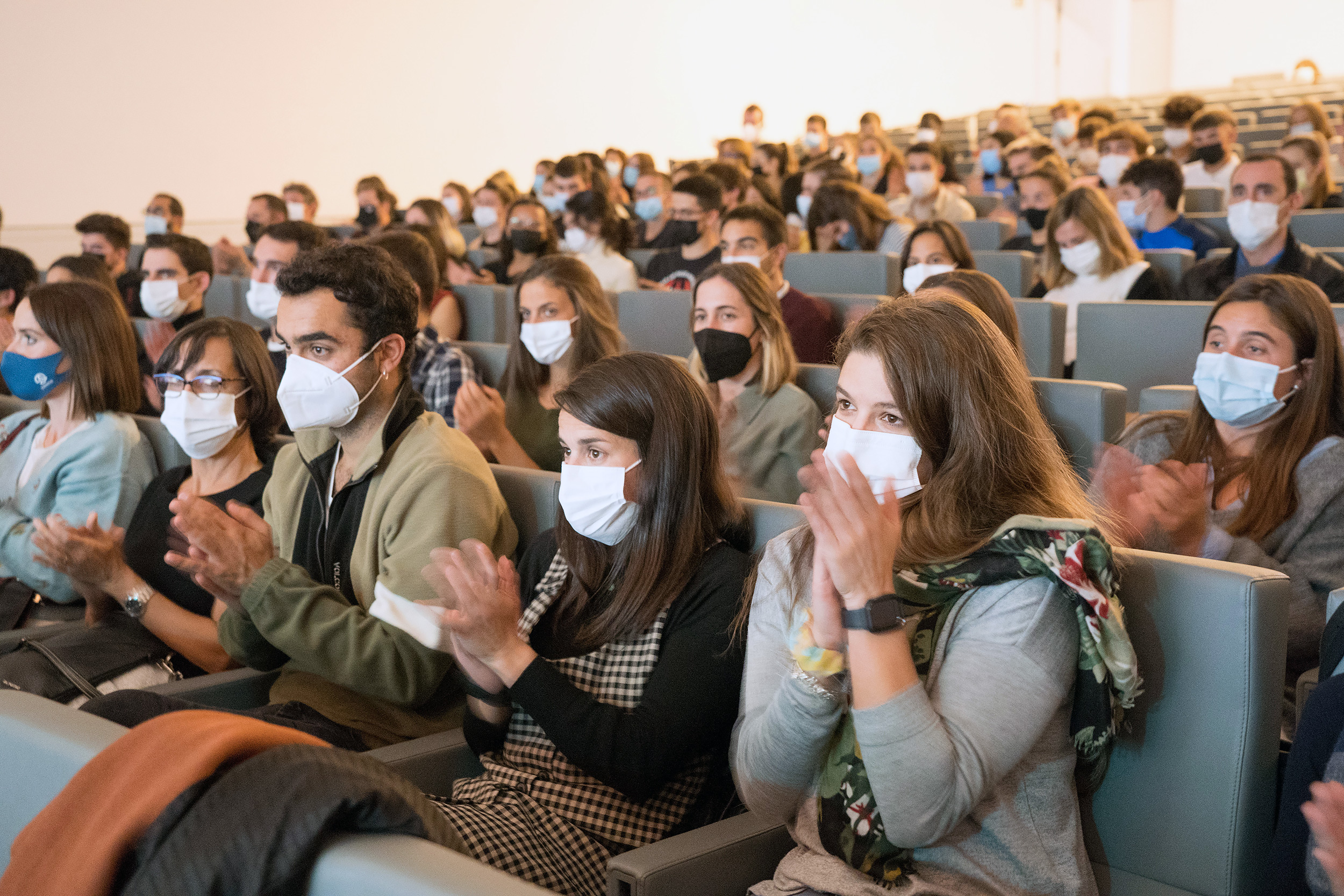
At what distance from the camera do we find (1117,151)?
23.2 ft

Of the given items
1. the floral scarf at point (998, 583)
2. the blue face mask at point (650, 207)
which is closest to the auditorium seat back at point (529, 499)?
the floral scarf at point (998, 583)

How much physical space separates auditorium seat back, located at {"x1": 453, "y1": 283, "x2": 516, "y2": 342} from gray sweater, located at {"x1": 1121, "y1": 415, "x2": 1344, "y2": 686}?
2.92 m

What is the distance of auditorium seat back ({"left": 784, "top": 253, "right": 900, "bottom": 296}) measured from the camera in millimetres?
4543

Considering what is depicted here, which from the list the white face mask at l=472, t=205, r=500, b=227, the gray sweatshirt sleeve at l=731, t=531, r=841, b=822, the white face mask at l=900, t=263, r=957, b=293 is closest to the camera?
the gray sweatshirt sleeve at l=731, t=531, r=841, b=822

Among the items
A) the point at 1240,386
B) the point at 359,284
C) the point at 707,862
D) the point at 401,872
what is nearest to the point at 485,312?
the point at 359,284

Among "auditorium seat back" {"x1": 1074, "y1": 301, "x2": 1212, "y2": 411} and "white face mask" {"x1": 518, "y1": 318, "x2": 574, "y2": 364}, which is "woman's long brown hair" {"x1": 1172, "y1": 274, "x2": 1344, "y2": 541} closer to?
"auditorium seat back" {"x1": 1074, "y1": 301, "x2": 1212, "y2": 411}

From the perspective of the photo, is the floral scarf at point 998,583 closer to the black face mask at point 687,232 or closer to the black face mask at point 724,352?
the black face mask at point 724,352

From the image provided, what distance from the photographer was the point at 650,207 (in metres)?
7.16

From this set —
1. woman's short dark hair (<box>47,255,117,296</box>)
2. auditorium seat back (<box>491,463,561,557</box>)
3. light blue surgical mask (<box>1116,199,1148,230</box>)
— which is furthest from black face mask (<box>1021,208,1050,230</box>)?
auditorium seat back (<box>491,463,561,557</box>)

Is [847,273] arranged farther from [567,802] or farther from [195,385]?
[567,802]

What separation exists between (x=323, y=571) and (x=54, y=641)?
22.7 inches

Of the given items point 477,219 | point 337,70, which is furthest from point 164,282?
point 337,70

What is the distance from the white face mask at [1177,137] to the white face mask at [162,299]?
6.91 meters

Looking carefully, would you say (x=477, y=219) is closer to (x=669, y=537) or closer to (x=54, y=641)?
(x=54, y=641)
